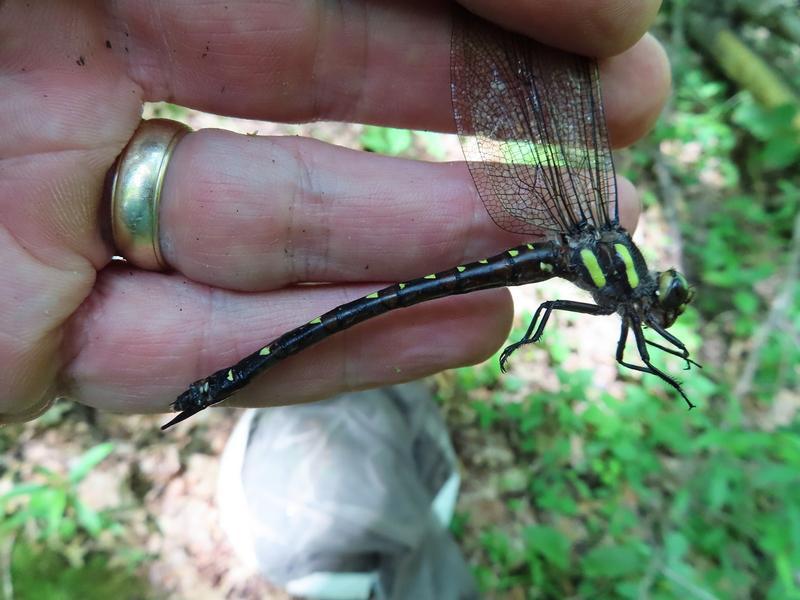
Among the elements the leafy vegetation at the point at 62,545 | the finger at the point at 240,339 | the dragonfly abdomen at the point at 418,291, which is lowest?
the leafy vegetation at the point at 62,545

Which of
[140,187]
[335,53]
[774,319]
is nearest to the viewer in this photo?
[140,187]

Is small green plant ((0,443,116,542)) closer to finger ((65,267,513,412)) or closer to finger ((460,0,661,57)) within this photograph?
finger ((65,267,513,412))

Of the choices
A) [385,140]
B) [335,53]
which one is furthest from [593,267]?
[385,140]

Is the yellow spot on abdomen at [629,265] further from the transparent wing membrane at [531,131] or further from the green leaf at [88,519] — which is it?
the green leaf at [88,519]

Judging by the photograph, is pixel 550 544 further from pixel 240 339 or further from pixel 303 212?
pixel 303 212

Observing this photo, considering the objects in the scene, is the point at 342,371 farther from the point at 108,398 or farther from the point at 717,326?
the point at 717,326

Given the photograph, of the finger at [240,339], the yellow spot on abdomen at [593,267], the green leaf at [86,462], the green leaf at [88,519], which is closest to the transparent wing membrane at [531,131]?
the yellow spot on abdomen at [593,267]

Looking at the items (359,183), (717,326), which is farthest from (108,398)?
(717,326)
